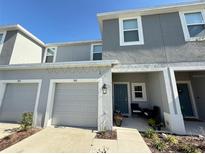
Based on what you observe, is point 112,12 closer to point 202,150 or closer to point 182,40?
point 182,40

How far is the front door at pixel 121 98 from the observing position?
333 inches

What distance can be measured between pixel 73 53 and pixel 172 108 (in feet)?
30.6

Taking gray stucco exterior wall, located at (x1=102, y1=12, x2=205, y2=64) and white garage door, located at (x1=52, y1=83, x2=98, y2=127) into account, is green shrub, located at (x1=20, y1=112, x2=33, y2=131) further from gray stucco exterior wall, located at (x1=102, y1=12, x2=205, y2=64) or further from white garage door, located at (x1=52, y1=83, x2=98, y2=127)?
gray stucco exterior wall, located at (x1=102, y1=12, x2=205, y2=64)

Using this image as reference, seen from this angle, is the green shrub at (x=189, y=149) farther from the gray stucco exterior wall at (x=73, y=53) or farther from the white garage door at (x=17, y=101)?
the gray stucco exterior wall at (x=73, y=53)

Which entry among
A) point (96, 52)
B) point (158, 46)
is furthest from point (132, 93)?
point (96, 52)

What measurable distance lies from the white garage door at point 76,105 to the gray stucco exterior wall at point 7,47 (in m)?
5.32

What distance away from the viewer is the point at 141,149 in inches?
139

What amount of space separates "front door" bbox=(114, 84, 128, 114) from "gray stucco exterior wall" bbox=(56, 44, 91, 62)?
4125 mm

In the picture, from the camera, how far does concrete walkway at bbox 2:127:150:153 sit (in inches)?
137

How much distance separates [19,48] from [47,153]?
29.3 ft

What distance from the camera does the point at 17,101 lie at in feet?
22.0

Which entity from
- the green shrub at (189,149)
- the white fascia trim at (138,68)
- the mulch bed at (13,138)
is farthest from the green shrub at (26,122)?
the green shrub at (189,149)

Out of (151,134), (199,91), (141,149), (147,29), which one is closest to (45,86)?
(141,149)

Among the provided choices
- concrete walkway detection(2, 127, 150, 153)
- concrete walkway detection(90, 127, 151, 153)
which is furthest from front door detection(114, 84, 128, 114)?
concrete walkway detection(90, 127, 151, 153)
